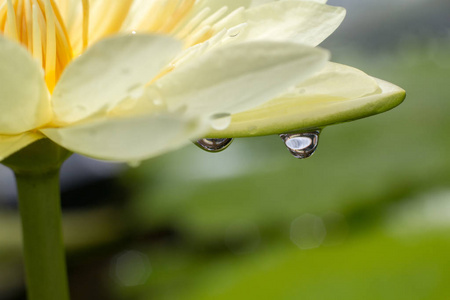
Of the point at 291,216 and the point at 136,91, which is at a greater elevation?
the point at 291,216

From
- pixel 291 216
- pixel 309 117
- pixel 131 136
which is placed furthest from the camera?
pixel 291 216

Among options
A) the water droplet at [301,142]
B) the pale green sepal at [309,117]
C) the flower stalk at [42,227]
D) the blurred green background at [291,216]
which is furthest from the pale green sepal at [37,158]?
the blurred green background at [291,216]

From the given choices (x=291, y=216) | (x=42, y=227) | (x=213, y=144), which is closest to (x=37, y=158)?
(x=42, y=227)

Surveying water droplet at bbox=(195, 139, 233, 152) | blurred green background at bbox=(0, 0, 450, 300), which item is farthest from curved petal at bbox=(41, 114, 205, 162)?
blurred green background at bbox=(0, 0, 450, 300)

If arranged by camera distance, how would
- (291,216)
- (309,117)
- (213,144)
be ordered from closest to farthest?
(309,117) → (213,144) → (291,216)

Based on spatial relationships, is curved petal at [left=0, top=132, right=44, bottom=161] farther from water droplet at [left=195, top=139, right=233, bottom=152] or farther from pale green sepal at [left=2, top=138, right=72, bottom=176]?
water droplet at [left=195, top=139, right=233, bottom=152]

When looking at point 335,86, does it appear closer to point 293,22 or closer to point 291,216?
point 293,22

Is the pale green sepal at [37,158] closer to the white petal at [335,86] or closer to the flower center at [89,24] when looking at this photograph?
the flower center at [89,24]
